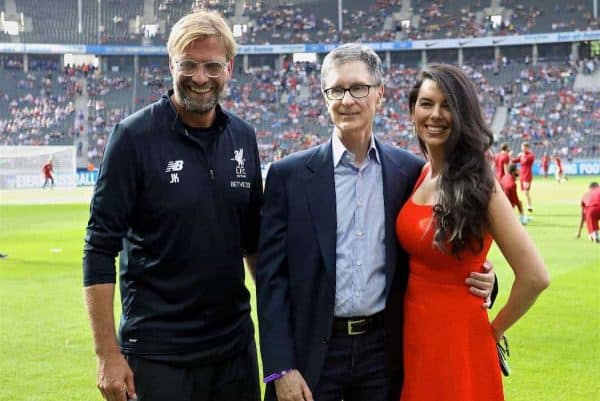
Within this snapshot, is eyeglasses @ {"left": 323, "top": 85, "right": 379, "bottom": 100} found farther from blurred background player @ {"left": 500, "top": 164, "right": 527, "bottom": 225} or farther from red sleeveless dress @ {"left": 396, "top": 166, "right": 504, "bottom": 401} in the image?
blurred background player @ {"left": 500, "top": 164, "right": 527, "bottom": 225}

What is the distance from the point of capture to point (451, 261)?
3.46 meters

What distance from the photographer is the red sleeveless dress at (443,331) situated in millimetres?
3496

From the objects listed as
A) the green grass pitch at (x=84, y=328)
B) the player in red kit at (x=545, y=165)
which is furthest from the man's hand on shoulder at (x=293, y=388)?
the player in red kit at (x=545, y=165)

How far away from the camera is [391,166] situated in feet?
12.0

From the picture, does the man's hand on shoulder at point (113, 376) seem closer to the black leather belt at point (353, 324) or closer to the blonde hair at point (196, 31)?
the black leather belt at point (353, 324)

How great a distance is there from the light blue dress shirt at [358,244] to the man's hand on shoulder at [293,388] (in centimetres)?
33

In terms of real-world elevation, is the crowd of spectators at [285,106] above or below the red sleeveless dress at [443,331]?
above

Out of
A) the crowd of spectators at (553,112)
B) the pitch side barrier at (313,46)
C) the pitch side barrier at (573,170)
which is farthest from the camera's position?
the pitch side barrier at (313,46)

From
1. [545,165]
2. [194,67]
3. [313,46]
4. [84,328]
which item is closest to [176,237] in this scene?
[194,67]

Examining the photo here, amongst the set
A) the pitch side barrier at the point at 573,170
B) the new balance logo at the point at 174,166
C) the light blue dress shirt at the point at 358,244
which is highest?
the new balance logo at the point at 174,166

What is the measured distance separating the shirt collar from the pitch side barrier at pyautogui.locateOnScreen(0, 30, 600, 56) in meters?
57.9

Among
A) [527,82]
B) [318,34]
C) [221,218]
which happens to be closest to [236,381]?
[221,218]

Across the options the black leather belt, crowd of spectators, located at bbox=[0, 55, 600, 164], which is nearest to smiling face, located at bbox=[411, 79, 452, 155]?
the black leather belt

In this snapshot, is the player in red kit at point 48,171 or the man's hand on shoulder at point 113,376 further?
the player in red kit at point 48,171
